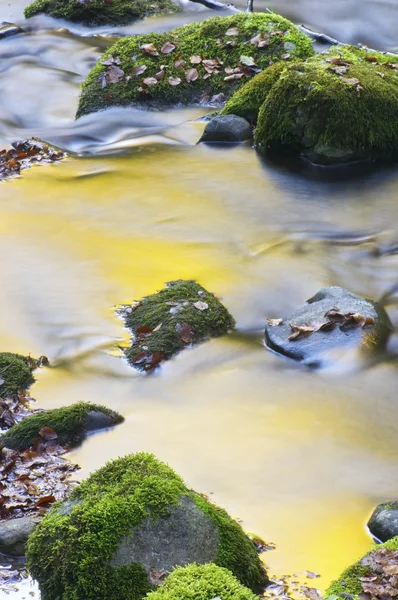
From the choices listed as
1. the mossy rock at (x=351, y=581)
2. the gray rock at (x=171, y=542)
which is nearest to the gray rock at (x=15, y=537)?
the gray rock at (x=171, y=542)

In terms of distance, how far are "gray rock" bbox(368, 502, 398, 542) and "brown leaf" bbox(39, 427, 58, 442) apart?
223 cm

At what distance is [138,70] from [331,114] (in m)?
3.70

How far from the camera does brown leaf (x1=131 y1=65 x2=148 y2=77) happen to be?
1315 centimetres

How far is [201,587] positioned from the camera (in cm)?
361

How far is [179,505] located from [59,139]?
904 cm

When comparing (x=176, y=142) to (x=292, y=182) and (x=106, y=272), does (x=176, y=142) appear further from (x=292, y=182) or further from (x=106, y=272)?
(x=106, y=272)

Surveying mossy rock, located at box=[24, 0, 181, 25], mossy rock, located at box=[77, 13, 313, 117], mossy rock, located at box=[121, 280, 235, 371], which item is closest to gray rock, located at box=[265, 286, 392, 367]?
mossy rock, located at box=[121, 280, 235, 371]

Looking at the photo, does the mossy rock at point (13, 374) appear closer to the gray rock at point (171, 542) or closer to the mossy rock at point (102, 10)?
the gray rock at point (171, 542)

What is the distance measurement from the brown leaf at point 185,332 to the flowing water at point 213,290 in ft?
0.41

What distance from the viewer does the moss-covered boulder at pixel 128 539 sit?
4.23 metres

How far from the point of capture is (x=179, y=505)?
4.43m

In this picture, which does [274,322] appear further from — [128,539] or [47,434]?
[128,539]

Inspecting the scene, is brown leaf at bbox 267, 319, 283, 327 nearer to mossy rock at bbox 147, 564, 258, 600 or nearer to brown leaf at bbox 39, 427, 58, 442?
brown leaf at bbox 39, 427, 58, 442

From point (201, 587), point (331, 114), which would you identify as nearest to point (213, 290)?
point (331, 114)
